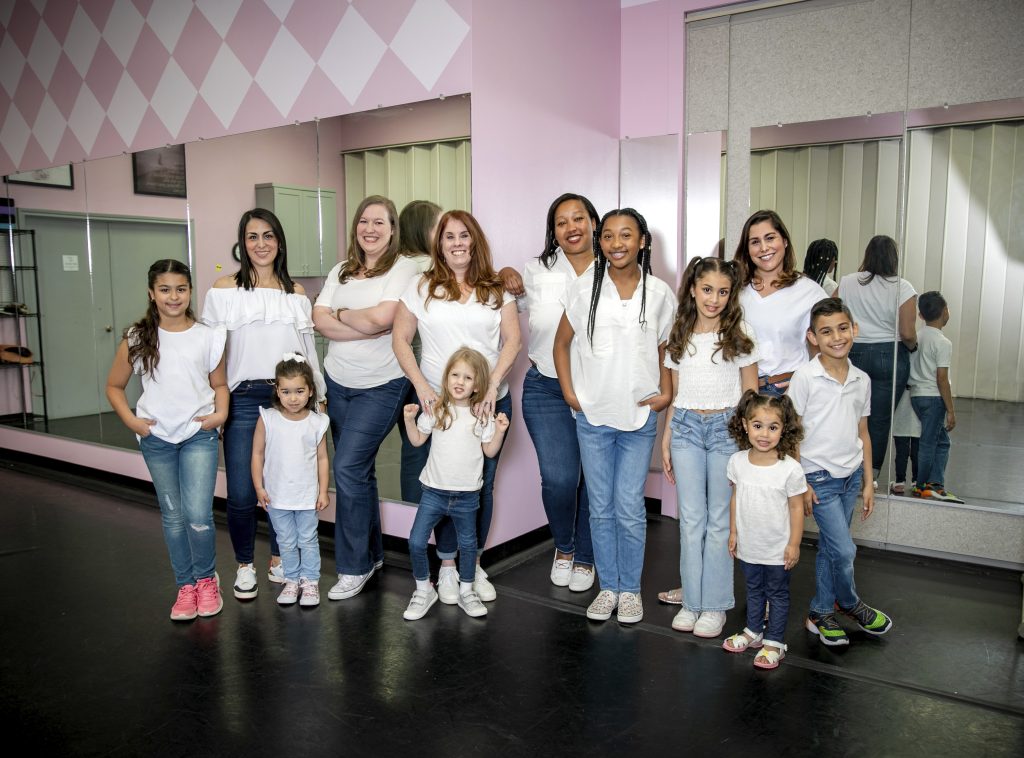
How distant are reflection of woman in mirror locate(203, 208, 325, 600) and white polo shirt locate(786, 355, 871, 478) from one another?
1.86 metres

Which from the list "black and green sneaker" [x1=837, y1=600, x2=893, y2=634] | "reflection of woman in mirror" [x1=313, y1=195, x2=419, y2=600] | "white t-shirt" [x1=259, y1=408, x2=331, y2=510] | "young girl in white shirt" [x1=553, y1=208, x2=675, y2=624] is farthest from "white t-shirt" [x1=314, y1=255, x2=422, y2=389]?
"black and green sneaker" [x1=837, y1=600, x2=893, y2=634]

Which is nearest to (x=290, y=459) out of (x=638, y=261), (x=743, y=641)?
(x=638, y=261)

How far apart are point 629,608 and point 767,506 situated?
71 centimetres

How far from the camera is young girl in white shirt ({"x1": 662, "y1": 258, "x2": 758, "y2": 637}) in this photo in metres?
2.71

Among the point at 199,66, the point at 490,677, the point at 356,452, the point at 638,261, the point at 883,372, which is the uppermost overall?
the point at 199,66

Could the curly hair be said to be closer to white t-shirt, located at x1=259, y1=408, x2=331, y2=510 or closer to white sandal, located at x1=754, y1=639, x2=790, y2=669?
white sandal, located at x1=754, y1=639, x2=790, y2=669

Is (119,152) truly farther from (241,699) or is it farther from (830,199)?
(830,199)

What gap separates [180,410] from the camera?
292 cm

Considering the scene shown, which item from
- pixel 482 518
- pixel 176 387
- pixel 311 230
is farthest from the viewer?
pixel 311 230

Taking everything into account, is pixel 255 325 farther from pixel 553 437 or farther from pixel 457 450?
pixel 553 437

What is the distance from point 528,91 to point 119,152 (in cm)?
289

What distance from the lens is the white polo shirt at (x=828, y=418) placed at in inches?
107

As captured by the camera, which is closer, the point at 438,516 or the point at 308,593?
the point at 438,516

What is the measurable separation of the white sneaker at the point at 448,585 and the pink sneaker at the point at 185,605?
96 cm
